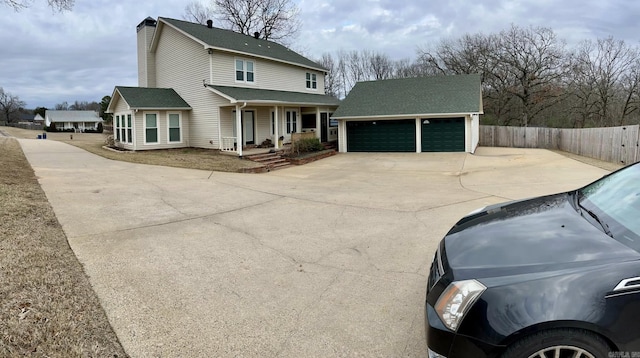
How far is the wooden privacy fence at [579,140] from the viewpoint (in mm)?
18516

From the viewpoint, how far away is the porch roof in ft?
63.9

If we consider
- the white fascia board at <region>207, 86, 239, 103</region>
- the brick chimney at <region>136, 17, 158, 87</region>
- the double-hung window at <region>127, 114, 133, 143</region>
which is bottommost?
the double-hung window at <region>127, 114, 133, 143</region>

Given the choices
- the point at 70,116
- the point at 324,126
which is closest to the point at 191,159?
the point at 324,126

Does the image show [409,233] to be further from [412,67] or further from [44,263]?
[412,67]

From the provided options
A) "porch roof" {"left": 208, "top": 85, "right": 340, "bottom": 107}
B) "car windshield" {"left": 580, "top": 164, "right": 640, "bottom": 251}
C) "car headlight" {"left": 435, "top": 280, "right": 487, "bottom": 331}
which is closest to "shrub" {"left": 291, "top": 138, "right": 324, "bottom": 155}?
"porch roof" {"left": 208, "top": 85, "right": 340, "bottom": 107}

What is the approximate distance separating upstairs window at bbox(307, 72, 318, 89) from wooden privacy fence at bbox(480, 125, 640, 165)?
13.1 meters

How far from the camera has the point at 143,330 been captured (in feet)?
11.1

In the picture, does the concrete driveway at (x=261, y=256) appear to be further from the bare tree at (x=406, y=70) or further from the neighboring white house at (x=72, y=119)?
the neighboring white house at (x=72, y=119)

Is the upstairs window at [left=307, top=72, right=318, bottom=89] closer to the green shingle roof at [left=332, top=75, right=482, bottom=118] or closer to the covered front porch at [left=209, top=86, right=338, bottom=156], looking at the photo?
the covered front porch at [left=209, top=86, right=338, bottom=156]

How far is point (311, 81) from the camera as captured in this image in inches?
1129

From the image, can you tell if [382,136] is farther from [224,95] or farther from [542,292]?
[542,292]

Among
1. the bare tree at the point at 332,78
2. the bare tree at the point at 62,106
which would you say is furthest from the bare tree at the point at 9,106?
the bare tree at the point at 332,78

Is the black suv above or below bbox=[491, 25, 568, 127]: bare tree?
below

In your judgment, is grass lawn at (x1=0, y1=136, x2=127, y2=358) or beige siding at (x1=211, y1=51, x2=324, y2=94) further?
beige siding at (x1=211, y1=51, x2=324, y2=94)
